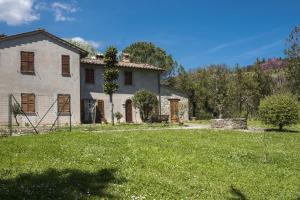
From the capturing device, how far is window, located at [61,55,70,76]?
114ft

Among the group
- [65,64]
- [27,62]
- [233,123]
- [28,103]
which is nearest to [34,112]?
[28,103]

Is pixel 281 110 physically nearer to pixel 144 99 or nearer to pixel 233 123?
pixel 233 123

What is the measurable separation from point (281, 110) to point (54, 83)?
718 inches

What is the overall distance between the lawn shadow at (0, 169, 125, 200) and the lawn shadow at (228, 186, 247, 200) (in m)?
2.81

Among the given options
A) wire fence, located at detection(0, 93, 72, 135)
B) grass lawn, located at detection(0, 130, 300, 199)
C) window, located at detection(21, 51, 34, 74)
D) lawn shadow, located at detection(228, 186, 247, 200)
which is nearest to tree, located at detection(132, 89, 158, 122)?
wire fence, located at detection(0, 93, 72, 135)

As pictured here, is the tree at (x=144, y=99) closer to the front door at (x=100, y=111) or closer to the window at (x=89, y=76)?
the front door at (x=100, y=111)

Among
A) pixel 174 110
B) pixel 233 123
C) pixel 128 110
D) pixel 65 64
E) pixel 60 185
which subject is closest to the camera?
pixel 60 185

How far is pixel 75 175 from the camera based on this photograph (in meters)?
10.9

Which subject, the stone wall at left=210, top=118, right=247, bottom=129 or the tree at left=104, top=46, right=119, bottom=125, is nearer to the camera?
the stone wall at left=210, top=118, right=247, bottom=129

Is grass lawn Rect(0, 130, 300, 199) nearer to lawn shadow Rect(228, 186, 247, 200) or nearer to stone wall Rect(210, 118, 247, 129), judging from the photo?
lawn shadow Rect(228, 186, 247, 200)

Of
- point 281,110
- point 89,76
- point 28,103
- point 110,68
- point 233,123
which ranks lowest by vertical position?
point 233,123

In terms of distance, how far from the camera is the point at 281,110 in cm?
2630

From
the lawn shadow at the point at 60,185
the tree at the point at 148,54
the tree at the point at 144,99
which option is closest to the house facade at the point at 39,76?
the tree at the point at 144,99

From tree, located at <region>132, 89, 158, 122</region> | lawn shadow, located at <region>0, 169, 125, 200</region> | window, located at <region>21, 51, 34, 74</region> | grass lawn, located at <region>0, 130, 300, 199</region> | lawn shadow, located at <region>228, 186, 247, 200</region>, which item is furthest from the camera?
tree, located at <region>132, 89, 158, 122</region>
